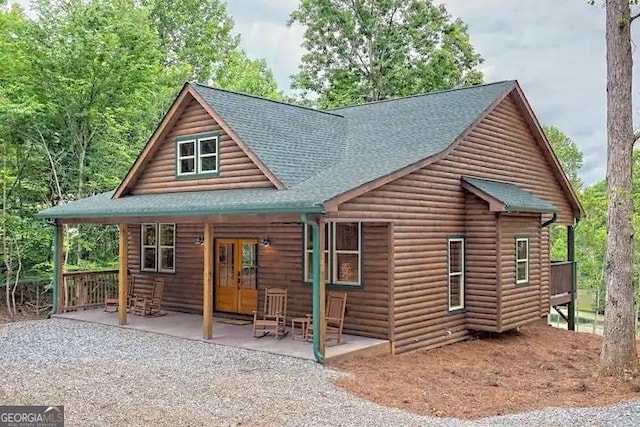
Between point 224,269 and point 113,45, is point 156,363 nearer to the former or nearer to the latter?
point 224,269

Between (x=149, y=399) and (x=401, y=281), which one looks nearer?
(x=149, y=399)

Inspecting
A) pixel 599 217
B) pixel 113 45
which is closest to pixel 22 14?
pixel 113 45

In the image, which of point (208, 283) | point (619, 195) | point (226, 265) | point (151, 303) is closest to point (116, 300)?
point (151, 303)

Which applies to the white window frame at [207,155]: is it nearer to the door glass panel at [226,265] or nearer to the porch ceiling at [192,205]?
the porch ceiling at [192,205]

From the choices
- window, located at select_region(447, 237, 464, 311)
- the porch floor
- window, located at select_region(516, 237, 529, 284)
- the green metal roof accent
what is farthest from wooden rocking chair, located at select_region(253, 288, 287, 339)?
window, located at select_region(516, 237, 529, 284)

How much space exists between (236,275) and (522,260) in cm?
626

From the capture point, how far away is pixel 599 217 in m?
32.6

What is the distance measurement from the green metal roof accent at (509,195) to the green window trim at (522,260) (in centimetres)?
73

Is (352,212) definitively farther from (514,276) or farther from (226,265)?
(226,265)

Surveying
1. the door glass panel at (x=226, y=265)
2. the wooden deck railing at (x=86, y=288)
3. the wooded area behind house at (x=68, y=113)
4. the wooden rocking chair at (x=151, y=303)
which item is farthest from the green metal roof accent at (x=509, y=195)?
the wooded area behind house at (x=68, y=113)

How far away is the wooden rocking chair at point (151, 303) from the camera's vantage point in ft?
44.5

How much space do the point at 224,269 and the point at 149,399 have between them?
659cm

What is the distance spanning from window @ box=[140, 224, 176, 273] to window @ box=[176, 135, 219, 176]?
6.24 ft

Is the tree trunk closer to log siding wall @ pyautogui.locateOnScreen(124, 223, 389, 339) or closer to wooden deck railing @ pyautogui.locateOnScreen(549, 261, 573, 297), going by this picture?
log siding wall @ pyautogui.locateOnScreen(124, 223, 389, 339)
